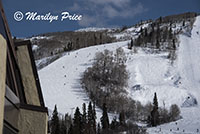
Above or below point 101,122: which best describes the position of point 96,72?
above

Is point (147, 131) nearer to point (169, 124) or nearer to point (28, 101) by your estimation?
point (169, 124)

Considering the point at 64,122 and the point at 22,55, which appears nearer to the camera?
the point at 22,55

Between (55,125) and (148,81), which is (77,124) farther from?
(148,81)

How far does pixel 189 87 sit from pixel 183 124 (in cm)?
1492

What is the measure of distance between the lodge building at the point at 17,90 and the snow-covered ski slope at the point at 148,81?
29.4 m

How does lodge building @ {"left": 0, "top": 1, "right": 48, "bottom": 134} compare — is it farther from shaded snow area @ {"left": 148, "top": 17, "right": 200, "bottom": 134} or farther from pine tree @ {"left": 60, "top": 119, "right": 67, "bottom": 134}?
shaded snow area @ {"left": 148, "top": 17, "right": 200, "bottom": 134}

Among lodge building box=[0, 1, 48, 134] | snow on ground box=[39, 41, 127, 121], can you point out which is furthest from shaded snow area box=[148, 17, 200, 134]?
lodge building box=[0, 1, 48, 134]

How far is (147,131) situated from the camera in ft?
109

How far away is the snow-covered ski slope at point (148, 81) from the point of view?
4012 centimetres

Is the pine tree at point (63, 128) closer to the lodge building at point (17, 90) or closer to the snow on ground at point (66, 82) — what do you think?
the snow on ground at point (66, 82)

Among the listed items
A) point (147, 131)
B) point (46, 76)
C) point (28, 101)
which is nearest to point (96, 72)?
point (46, 76)

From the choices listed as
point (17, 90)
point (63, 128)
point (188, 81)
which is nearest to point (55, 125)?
point (63, 128)

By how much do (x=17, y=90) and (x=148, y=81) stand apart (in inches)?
1909

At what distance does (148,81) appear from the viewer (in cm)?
5150
